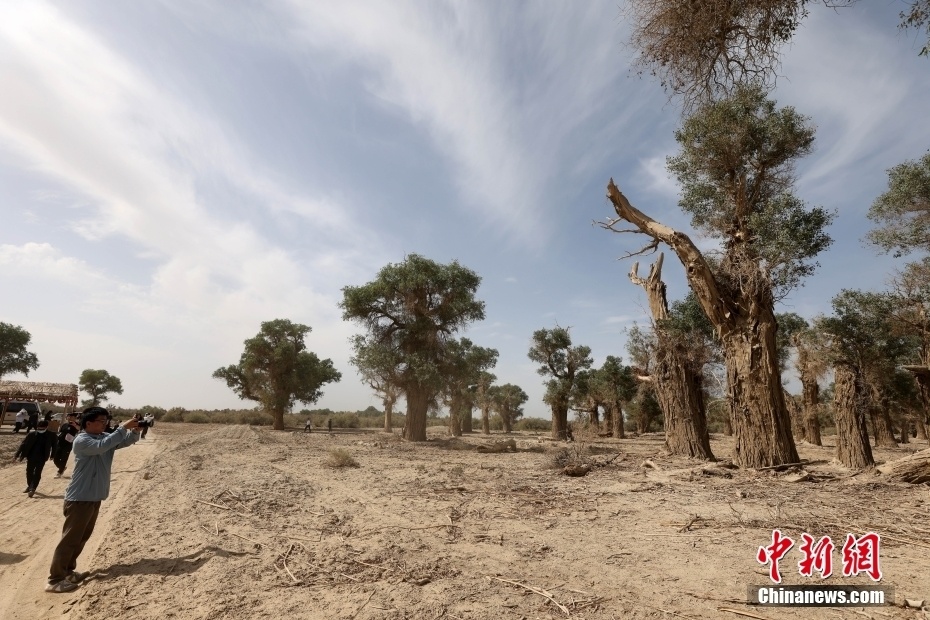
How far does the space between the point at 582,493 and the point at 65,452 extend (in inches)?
536

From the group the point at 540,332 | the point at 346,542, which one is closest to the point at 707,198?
the point at 346,542

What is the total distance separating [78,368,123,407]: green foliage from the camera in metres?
58.4

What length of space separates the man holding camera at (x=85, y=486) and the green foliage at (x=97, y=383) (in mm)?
68091

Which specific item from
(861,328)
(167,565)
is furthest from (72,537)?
(861,328)

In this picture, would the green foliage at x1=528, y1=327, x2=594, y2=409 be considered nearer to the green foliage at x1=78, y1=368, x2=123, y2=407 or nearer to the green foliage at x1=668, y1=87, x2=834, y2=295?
the green foliage at x1=668, y1=87, x2=834, y2=295

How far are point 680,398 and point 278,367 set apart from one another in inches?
1305

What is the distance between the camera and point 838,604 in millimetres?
3410

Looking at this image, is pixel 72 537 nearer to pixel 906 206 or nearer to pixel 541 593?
pixel 541 593

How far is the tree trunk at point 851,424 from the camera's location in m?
11.3

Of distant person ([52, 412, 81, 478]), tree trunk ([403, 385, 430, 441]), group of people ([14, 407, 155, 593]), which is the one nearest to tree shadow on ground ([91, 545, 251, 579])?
group of people ([14, 407, 155, 593])

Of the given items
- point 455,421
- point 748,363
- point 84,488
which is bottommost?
point 455,421

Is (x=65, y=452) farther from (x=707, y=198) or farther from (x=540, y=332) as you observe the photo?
(x=540, y=332)

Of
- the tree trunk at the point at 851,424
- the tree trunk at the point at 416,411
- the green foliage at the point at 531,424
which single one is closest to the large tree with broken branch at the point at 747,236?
the tree trunk at the point at 851,424

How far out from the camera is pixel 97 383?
193 feet
